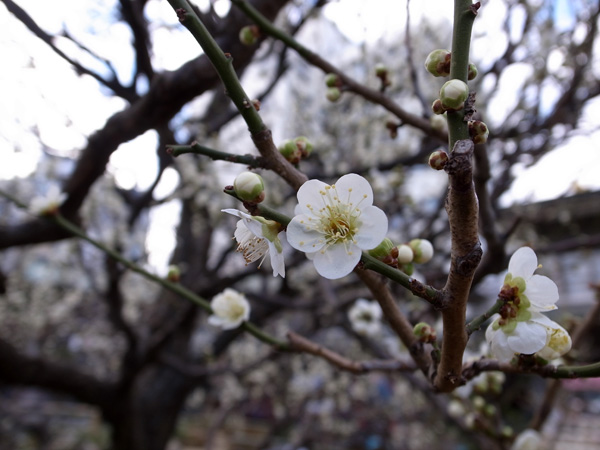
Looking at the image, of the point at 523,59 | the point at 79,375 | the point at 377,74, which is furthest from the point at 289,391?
the point at 377,74

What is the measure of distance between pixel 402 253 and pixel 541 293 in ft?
0.80

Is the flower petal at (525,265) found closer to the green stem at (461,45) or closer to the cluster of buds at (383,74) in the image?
the green stem at (461,45)

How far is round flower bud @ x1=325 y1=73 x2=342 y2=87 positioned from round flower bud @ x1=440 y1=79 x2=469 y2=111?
0.82 meters

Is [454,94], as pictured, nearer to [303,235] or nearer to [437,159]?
[437,159]

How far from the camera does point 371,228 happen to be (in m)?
0.64

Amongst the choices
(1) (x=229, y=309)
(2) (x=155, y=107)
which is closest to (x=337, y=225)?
(1) (x=229, y=309)

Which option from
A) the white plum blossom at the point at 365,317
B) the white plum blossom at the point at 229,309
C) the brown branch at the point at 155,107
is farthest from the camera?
the white plum blossom at the point at 365,317

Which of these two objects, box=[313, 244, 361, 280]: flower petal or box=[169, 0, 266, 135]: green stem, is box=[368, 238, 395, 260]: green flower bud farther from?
box=[169, 0, 266, 135]: green stem

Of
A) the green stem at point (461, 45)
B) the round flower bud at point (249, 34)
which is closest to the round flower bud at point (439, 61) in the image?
the green stem at point (461, 45)

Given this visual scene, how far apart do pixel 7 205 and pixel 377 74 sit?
5.70m

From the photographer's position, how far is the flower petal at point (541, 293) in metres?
0.67

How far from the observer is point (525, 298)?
2.23 ft

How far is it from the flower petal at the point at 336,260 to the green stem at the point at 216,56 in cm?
24

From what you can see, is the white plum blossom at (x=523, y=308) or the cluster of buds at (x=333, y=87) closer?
the white plum blossom at (x=523, y=308)
